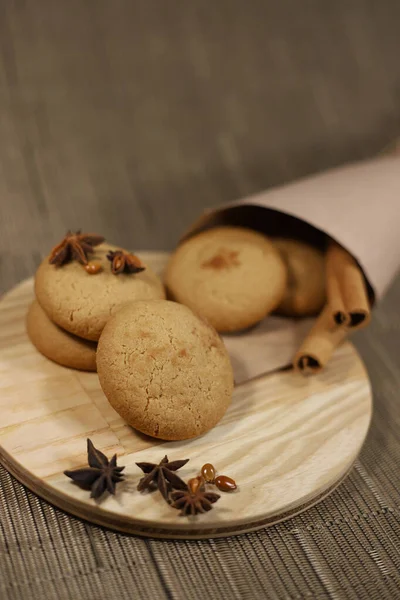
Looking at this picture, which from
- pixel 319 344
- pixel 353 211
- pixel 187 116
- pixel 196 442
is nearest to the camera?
pixel 196 442

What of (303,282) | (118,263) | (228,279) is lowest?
A: (303,282)

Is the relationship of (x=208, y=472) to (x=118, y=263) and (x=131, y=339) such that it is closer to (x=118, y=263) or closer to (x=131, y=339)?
(x=131, y=339)

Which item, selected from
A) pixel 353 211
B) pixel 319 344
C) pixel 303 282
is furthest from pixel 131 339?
pixel 353 211

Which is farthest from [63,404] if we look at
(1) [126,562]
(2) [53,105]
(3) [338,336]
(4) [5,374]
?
(2) [53,105]

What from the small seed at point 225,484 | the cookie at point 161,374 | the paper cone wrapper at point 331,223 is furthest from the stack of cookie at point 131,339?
the paper cone wrapper at point 331,223

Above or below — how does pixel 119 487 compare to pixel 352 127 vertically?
below

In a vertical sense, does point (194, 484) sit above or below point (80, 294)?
below

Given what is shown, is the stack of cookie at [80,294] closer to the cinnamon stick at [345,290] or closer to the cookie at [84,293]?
the cookie at [84,293]

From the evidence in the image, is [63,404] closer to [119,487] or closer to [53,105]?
[119,487]
